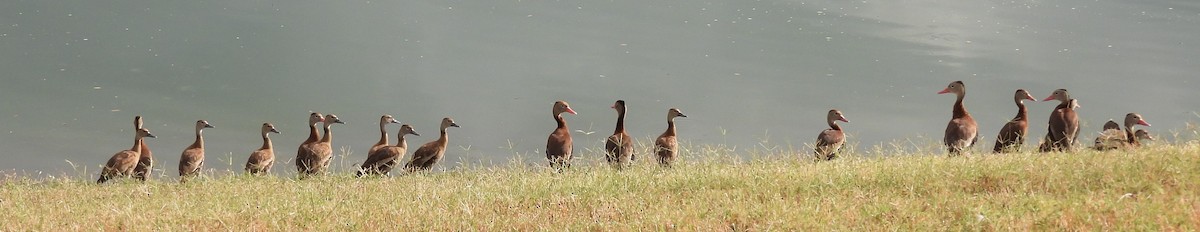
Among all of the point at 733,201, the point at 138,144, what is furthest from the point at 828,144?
the point at 138,144

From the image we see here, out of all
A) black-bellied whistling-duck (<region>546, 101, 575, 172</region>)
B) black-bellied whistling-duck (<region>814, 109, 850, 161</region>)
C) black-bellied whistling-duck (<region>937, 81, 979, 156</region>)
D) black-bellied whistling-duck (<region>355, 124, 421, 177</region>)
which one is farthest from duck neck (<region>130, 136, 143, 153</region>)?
black-bellied whistling-duck (<region>937, 81, 979, 156</region>)

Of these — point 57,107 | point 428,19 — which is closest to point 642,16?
point 428,19

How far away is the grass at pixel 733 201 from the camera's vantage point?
25.1 ft

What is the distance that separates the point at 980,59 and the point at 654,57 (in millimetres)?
6124

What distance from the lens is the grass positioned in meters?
7.64

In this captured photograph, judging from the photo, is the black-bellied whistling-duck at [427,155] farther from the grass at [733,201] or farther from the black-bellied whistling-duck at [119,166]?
the grass at [733,201]

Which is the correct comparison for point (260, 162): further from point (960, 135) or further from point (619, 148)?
point (960, 135)

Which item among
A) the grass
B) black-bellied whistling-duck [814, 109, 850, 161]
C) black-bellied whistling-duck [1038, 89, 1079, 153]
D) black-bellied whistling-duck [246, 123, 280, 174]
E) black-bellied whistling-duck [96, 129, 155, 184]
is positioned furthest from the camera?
black-bellied whistling-duck [246, 123, 280, 174]

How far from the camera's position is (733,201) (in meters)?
8.57

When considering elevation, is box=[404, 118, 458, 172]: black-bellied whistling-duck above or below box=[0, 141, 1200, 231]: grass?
below

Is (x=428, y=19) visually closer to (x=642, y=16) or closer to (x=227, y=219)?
(x=642, y=16)

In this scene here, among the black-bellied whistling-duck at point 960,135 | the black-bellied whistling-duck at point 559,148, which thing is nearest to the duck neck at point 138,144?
the black-bellied whistling-duck at point 559,148

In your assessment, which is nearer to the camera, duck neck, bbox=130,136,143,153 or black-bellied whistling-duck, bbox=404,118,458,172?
black-bellied whistling-duck, bbox=404,118,458,172

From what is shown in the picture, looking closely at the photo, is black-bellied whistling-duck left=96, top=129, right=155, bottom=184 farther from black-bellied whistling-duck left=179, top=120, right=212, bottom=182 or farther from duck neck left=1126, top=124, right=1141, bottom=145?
duck neck left=1126, top=124, right=1141, bottom=145
